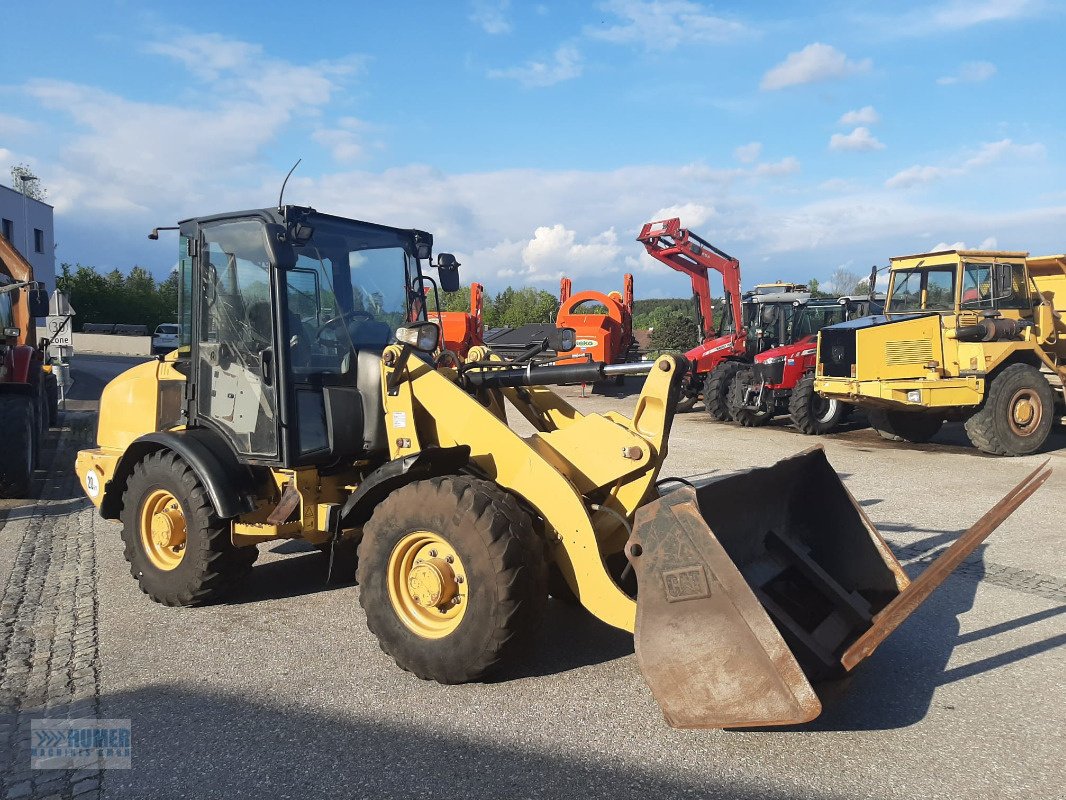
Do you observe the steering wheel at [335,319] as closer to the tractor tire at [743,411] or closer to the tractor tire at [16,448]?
the tractor tire at [16,448]

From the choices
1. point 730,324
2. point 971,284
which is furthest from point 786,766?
point 730,324

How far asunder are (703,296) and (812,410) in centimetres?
522

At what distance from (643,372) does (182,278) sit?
310cm

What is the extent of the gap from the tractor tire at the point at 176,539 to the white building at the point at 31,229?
35558 mm

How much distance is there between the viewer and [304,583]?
229 inches

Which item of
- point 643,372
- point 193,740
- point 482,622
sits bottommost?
point 193,740

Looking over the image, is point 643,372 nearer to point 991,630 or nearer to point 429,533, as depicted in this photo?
point 429,533

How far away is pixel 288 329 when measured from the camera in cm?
482

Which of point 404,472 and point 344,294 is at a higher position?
point 344,294

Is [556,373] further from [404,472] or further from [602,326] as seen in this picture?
[602,326]

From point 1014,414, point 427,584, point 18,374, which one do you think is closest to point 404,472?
point 427,584

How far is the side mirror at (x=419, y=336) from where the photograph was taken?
4.68m

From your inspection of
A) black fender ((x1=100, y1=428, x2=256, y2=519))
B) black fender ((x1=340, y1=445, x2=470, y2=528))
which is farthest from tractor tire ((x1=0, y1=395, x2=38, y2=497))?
black fender ((x1=340, y1=445, x2=470, y2=528))

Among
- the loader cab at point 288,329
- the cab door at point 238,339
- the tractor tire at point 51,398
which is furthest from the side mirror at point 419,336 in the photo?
the tractor tire at point 51,398
